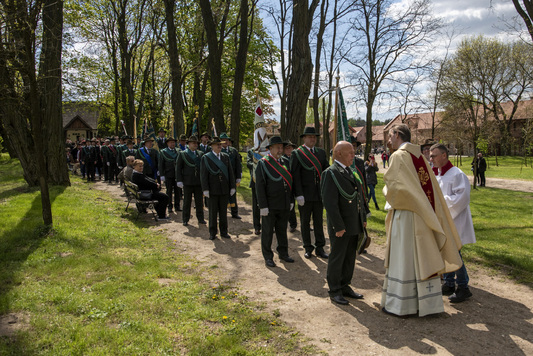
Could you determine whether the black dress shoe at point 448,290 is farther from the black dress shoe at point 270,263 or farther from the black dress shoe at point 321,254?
the black dress shoe at point 270,263

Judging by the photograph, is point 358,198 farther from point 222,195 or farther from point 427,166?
point 222,195

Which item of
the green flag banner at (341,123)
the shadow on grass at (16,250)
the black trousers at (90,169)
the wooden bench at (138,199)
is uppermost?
the green flag banner at (341,123)

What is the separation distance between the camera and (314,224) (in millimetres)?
7242

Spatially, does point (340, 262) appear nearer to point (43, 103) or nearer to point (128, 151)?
point (43, 103)

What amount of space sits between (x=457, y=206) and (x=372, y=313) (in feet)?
6.33

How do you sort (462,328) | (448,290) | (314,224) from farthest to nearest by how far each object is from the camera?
(314,224) → (448,290) → (462,328)

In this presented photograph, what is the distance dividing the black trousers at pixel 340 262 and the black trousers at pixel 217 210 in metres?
3.81

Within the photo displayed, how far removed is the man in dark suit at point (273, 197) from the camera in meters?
6.81

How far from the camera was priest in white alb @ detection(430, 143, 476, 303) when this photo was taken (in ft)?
16.9

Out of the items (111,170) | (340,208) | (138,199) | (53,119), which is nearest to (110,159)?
(111,170)

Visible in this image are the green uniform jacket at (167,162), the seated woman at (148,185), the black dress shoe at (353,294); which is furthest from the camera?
the green uniform jacket at (167,162)

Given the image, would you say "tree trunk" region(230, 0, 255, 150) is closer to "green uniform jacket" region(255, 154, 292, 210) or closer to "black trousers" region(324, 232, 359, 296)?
"green uniform jacket" region(255, 154, 292, 210)

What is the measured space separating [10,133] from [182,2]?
16.7 meters

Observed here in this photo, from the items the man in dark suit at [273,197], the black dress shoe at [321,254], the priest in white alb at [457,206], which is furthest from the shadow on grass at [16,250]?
the priest in white alb at [457,206]
